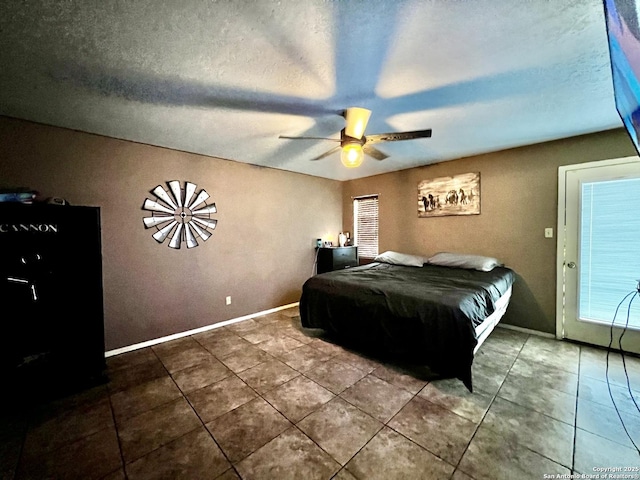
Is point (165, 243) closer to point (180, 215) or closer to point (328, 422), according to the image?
point (180, 215)

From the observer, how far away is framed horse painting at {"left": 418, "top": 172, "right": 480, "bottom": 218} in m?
3.67

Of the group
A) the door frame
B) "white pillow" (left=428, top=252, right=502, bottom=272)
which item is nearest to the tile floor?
the door frame

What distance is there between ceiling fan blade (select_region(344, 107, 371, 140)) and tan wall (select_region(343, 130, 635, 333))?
7.82 ft

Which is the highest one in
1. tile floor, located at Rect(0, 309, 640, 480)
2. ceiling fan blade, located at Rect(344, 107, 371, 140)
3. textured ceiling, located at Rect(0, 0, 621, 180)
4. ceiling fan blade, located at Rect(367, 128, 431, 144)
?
textured ceiling, located at Rect(0, 0, 621, 180)

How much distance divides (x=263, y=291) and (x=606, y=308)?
4.31 meters

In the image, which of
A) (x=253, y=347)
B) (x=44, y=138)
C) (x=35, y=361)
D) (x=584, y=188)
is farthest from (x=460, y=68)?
(x=35, y=361)

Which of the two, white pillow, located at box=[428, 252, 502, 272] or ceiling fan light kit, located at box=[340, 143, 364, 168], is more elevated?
ceiling fan light kit, located at box=[340, 143, 364, 168]

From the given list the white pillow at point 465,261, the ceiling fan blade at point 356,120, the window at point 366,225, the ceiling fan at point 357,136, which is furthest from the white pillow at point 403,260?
the ceiling fan blade at point 356,120

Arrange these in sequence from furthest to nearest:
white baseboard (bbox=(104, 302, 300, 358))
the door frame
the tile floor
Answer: the door frame < white baseboard (bbox=(104, 302, 300, 358)) < the tile floor

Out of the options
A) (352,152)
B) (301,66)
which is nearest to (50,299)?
(301,66)

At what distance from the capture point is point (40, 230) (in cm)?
204

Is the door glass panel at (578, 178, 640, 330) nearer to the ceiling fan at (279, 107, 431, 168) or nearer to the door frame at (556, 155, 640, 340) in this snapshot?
the door frame at (556, 155, 640, 340)

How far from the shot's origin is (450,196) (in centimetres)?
389

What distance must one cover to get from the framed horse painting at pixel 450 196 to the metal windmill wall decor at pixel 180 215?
3372 millimetres
